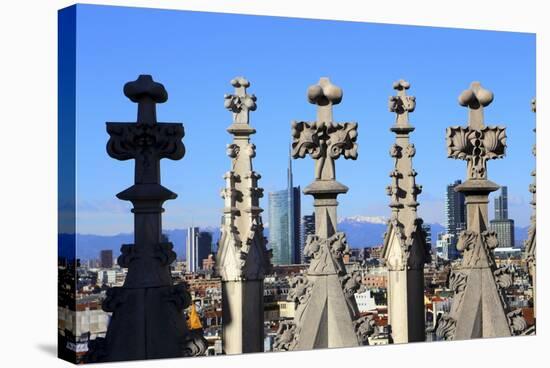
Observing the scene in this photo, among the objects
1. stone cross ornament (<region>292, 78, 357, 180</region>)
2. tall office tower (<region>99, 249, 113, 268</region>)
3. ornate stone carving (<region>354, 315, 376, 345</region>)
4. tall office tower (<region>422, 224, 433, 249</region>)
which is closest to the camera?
tall office tower (<region>99, 249, 113, 268</region>)

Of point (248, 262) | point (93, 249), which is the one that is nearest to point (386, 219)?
point (248, 262)

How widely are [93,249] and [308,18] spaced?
289 centimetres

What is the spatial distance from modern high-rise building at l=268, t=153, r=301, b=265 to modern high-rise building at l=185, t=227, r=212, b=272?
1.86 ft

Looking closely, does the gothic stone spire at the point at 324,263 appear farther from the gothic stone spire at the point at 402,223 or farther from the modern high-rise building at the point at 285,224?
the gothic stone spire at the point at 402,223

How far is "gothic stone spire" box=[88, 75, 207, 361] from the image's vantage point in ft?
37.1

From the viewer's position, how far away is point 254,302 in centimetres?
1186

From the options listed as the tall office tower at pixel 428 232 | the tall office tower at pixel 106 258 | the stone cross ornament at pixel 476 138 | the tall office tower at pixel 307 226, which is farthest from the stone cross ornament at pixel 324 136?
the tall office tower at pixel 106 258

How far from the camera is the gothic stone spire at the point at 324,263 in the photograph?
39.4 ft

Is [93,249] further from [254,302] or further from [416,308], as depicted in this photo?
[416,308]

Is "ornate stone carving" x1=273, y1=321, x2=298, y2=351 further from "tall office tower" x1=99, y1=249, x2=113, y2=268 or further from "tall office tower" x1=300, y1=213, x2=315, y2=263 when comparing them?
"tall office tower" x1=99, y1=249, x2=113, y2=268

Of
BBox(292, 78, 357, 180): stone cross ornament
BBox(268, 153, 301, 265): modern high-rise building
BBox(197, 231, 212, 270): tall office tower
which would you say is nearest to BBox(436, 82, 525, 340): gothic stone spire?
BBox(292, 78, 357, 180): stone cross ornament

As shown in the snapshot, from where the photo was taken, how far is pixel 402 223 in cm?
1265

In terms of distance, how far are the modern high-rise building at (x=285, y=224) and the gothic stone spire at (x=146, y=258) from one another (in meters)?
0.93

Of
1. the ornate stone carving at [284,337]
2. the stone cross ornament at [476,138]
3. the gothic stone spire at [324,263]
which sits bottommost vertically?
the ornate stone carving at [284,337]
